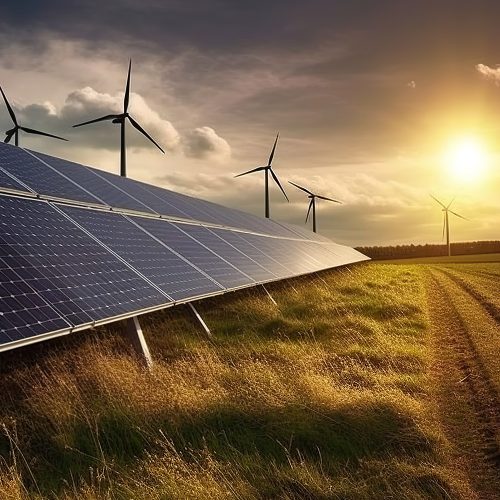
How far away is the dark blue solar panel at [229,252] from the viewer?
1961cm

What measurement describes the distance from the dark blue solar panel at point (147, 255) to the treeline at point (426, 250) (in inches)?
5345

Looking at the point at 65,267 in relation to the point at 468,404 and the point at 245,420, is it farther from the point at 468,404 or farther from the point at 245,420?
the point at 468,404

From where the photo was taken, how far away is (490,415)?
35.8 ft

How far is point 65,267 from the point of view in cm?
1057

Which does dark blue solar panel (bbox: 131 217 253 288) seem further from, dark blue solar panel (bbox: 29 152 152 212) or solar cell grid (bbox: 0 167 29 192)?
solar cell grid (bbox: 0 167 29 192)

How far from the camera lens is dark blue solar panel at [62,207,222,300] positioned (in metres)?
13.2

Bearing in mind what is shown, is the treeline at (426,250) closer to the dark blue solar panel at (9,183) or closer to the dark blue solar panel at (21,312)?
the dark blue solar panel at (9,183)

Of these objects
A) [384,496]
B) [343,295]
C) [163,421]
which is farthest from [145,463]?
[343,295]

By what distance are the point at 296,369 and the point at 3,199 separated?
7.08 metres

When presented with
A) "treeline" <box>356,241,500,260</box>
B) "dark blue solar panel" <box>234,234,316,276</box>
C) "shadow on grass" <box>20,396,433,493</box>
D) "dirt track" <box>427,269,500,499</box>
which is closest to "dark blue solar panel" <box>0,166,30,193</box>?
"shadow on grass" <box>20,396,433,493</box>

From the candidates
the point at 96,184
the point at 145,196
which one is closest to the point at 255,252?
the point at 145,196

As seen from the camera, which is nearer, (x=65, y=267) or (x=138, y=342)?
(x=65, y=267)

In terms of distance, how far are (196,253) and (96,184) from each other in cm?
479

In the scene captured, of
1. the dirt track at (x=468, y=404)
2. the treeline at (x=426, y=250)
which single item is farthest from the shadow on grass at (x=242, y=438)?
the treeline at (x=426, y=250)
